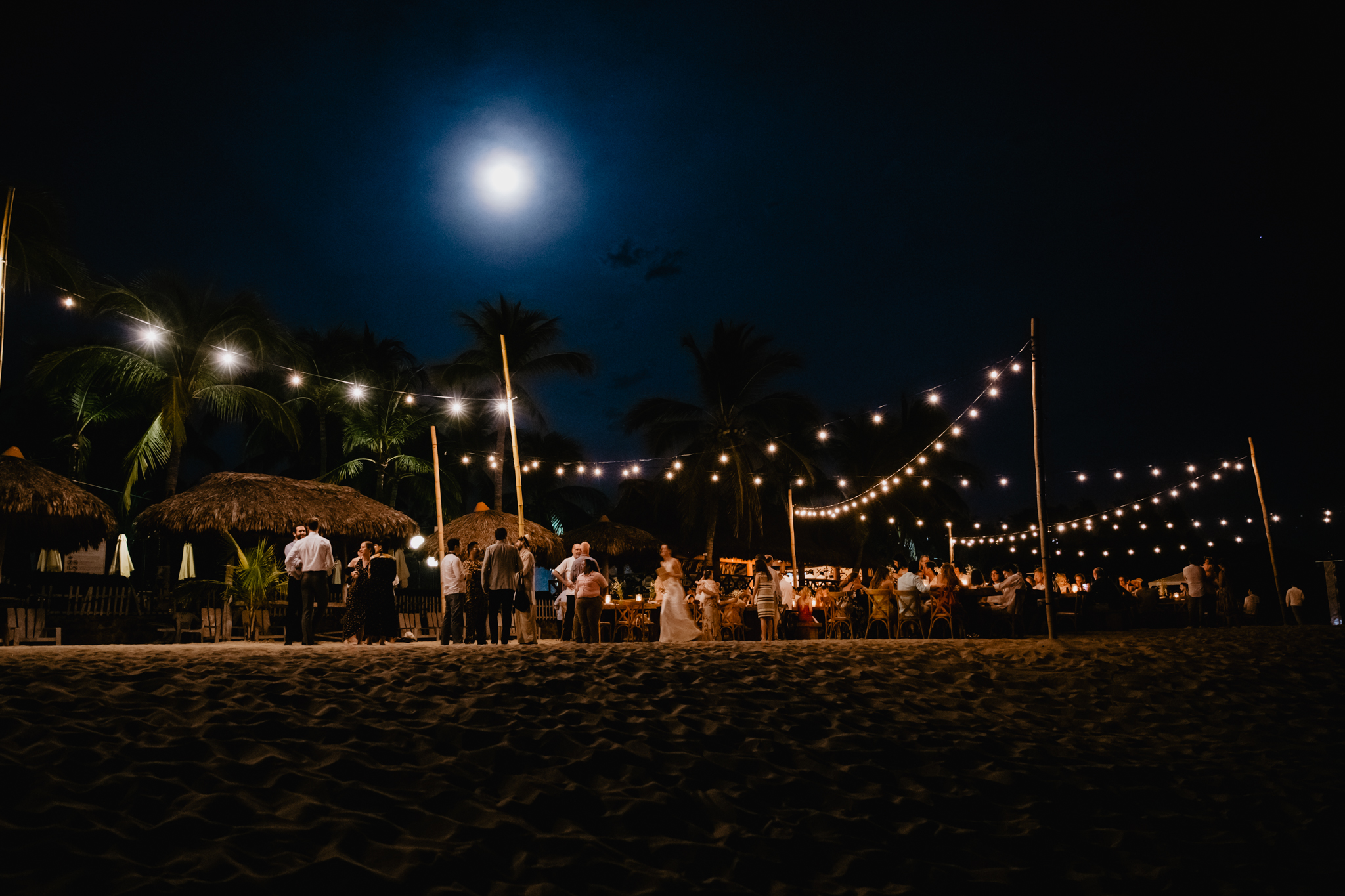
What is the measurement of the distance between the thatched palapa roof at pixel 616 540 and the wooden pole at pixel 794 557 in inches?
164

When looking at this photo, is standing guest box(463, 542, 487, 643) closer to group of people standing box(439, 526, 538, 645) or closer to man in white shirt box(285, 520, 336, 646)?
group of people standing box(439, 526, 538, 645)

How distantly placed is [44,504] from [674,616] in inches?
433

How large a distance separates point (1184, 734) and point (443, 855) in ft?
18.5

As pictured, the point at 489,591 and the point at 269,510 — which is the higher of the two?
the point at 269,510

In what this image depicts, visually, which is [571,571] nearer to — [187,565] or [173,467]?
[173,467]

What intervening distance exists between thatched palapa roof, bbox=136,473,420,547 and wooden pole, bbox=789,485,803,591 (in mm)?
9153

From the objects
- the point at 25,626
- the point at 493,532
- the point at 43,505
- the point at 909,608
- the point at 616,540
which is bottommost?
the point at 909,608

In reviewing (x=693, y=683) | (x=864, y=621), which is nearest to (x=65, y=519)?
(x=693, y=683)

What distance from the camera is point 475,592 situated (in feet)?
40.5

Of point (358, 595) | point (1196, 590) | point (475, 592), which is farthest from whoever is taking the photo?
point (1196, 590)

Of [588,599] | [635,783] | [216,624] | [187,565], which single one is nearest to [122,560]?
[187,565]

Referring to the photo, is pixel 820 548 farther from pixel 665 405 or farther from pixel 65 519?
pixel 65 519

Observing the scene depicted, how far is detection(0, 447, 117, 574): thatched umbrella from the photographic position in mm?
13836

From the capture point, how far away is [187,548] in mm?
21234
